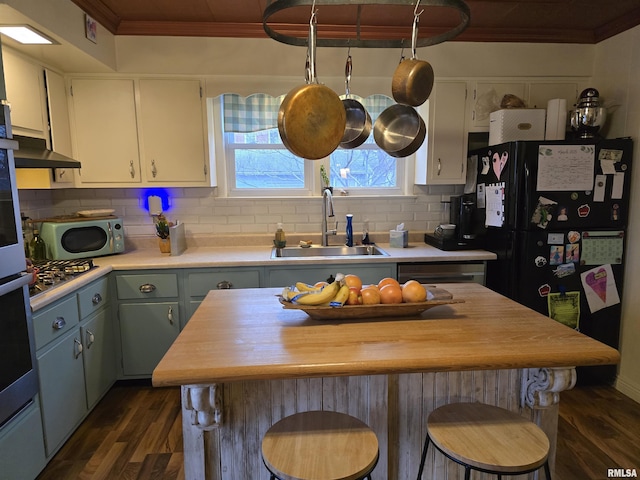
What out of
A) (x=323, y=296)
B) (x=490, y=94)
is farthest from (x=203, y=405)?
(x=490, y=94)

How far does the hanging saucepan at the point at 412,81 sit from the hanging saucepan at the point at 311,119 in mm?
293

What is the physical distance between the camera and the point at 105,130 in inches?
112

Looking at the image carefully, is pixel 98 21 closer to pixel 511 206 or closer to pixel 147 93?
pixel 147 93

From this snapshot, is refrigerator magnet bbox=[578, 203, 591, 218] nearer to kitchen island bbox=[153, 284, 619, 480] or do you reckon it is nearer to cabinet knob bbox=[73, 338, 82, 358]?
kitchen island bbox=[153, 284, 619, 480]

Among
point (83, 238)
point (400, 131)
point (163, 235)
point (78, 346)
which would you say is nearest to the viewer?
point (400, 131)

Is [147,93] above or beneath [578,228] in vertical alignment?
above

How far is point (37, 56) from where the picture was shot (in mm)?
2453

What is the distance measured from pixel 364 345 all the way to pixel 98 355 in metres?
1.91

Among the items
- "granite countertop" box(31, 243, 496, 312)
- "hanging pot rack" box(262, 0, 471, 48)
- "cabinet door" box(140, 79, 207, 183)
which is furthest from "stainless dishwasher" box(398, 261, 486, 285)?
"cabinet door" box(140, 79, 207, 183)

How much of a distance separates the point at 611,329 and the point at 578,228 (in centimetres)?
75

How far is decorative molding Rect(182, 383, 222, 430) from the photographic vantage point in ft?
4.16

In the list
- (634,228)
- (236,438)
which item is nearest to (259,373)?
(236,438)

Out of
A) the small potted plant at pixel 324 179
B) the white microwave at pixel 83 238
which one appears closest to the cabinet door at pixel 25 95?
the white microwave at pixel 83 238

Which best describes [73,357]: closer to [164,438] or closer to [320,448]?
[164,438]
